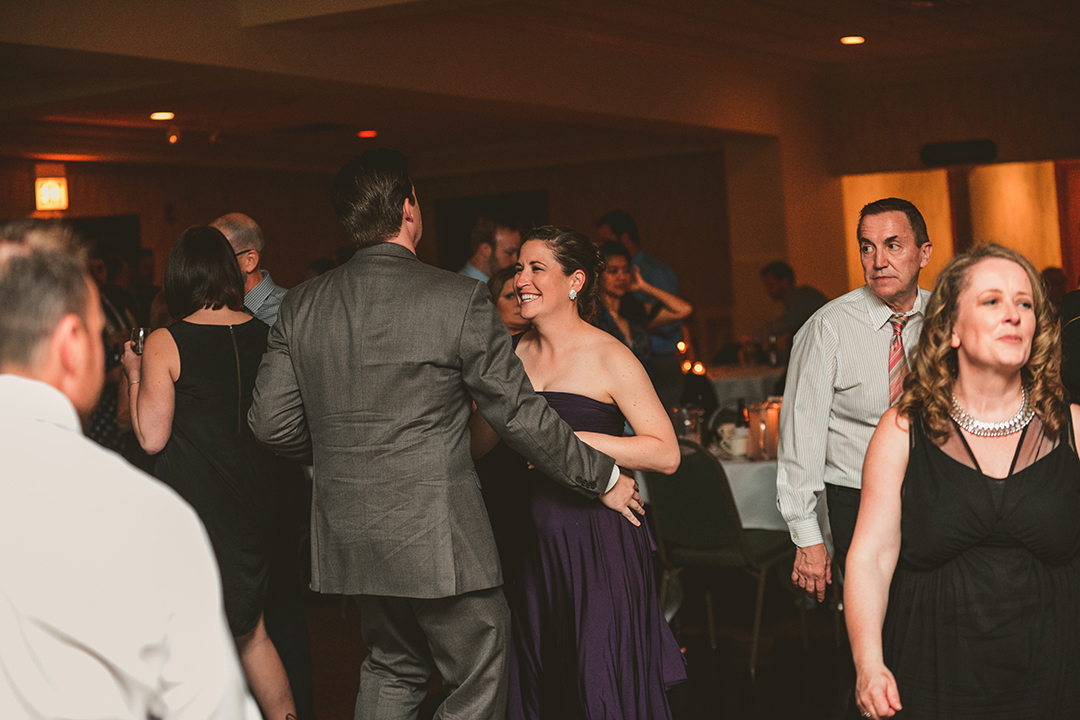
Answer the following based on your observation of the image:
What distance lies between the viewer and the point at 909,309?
307 centimetres

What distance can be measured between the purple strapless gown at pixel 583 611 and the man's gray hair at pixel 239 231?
149 centimetres

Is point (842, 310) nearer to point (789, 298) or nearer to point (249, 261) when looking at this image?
point (249, 261)

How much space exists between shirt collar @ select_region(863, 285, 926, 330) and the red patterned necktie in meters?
0.02

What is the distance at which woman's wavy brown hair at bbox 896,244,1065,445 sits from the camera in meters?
1.98

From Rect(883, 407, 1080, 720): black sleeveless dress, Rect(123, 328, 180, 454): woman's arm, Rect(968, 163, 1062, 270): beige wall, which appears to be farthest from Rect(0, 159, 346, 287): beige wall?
Rect(883, 407, 1080, 720): black sleeveless dress

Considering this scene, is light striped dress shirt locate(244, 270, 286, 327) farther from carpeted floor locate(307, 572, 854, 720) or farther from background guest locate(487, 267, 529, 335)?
carpeted floor locate(307, 572, 854, 720)

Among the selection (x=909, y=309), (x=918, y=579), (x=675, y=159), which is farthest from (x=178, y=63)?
(x=675, y=159)

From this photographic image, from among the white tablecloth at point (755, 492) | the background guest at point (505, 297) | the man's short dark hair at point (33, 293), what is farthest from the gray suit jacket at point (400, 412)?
the white tablecloth at point (755, 492)

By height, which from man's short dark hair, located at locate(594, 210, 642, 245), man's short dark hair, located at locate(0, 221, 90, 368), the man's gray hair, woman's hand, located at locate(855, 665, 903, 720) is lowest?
woman's hand, located at locate(855, 665, 903, 720)

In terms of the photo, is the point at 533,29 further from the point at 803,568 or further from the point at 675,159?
the point at 803,568

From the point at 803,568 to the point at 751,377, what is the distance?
16.0 feet

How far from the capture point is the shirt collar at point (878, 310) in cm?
303

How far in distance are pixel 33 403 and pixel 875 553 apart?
4.82ft

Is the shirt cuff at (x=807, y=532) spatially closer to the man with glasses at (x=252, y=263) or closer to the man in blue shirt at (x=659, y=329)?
the man with glasses at (x=252, y=263)
